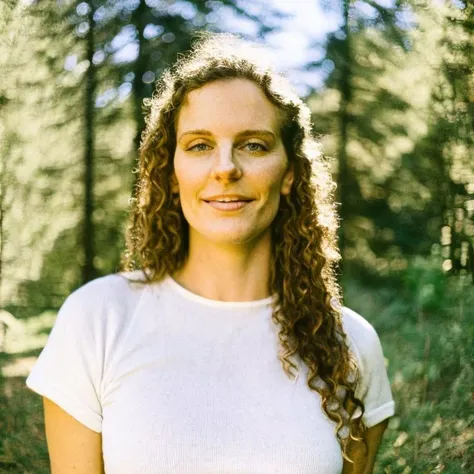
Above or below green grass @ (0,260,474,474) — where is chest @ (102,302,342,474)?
above

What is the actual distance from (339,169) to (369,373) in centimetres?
173

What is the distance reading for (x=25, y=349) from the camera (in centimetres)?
288

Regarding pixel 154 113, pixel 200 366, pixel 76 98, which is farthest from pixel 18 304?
pixel 200 366

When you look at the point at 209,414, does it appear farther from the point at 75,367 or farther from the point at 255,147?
the point at 255,147

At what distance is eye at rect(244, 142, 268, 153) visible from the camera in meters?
1.55

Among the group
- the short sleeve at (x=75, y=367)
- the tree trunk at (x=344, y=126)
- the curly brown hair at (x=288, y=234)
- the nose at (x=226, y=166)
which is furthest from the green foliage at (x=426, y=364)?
the short sleeve at (x=75, y=367)

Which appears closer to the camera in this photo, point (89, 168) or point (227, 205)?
point (227, 205)

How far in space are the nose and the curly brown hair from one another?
0.70 feet

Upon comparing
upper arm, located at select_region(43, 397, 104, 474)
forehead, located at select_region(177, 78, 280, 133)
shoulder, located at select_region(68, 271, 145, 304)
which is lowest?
upper arm, located at select_region(43, 397, 104, 474)

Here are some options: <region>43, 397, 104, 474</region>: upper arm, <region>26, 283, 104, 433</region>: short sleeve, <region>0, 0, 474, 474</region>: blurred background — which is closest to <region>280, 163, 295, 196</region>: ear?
<region>26, 283, 104, 433</region>: short sleeve

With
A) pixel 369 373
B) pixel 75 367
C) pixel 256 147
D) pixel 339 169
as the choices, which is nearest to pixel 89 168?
pixel 339 169

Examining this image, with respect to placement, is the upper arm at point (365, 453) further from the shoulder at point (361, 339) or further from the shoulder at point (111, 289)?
the shoulder at point (111, 289)

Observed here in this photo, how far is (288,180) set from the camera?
1705mm

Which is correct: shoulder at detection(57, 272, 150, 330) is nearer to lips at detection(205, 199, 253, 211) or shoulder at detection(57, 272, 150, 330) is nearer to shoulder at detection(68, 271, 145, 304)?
shoulder at detection(68, 271, 145, 304)
